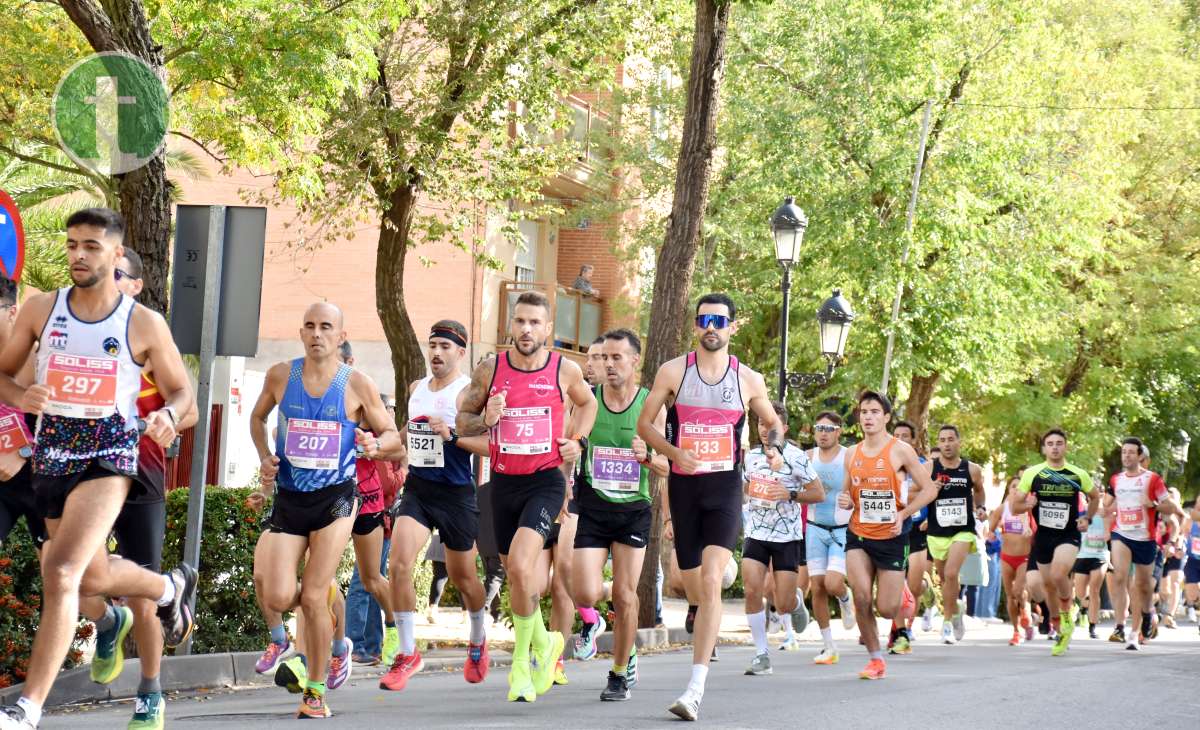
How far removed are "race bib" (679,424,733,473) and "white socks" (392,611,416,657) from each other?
2219mm

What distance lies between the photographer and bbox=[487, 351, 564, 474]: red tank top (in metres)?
9.66

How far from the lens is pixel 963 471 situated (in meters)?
17.5

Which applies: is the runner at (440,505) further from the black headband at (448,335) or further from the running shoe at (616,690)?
the running shoe at (616,690)

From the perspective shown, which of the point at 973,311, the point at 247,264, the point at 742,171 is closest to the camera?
the point at 247,264

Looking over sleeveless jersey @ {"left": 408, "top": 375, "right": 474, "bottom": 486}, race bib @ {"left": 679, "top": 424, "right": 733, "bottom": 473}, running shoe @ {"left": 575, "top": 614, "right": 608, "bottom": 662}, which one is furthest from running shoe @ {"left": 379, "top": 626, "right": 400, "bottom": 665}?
race bib @ {"left": 679, "top": 424, "right": 733, "bottom": 473}

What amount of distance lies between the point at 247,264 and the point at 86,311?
398 centimetres

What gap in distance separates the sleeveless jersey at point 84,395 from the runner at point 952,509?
11567mm

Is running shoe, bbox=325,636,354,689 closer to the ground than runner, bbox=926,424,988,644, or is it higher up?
closer to the ground

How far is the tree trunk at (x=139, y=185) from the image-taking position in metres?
11.4

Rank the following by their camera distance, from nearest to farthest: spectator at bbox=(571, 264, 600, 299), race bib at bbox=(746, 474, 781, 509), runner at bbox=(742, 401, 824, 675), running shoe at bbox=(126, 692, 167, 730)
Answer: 1. running shoe at bbox=(126, 692, 167, 730)
2. runner at bbox=(742, 401, 824, 675)
3. race bib at bbox=(746, 474, 781, 509)
4. spectator at bbox=(571, 264, 600, 299)

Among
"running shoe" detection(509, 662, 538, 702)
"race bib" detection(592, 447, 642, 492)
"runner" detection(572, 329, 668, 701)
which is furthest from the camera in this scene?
"race bib" detection(592, 447, 642, 492)

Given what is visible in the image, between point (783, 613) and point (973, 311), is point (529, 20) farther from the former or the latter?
point (973, 311)

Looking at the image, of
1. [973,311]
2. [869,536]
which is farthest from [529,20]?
[973,311]

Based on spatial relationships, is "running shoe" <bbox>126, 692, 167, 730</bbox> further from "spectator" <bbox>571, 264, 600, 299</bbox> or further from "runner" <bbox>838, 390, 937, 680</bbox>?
"spectator" <bbox>571, 264, 600, 299</bbox>
